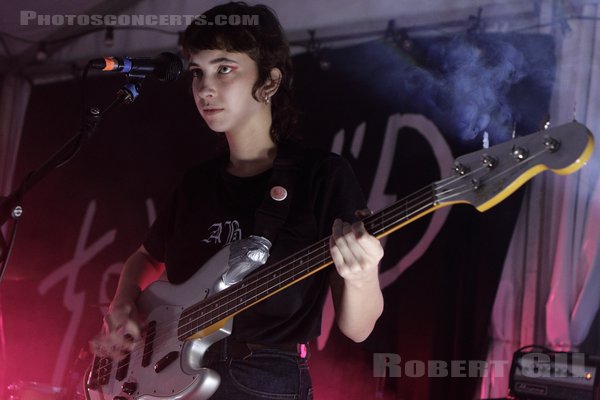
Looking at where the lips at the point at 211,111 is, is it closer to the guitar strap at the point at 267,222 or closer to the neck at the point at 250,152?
the neck at the point at 250,152

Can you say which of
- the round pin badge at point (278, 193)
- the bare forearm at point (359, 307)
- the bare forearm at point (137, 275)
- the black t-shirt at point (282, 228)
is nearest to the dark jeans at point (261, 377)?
the black t-shirt at point (282, 228)

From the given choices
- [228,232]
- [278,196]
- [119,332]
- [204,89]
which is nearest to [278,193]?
[278,196]

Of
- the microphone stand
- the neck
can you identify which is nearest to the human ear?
the neck

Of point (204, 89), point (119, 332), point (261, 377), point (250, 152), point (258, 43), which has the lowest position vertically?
point (261, 377)

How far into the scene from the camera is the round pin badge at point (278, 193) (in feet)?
6.50

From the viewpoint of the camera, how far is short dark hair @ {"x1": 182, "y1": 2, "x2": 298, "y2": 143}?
7.02 ft

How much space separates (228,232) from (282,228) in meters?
0.16

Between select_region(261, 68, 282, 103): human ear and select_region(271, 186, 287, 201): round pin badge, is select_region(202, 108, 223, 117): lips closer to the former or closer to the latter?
select_region(261, 68, 282, 103): human ear

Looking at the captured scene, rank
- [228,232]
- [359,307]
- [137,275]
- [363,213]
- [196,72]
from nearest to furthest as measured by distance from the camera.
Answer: [363,213], [359,307], [228,232], [196,72], [137,275]

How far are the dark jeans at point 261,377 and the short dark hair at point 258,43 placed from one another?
71 cm

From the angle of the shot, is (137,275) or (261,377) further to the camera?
(137,275)

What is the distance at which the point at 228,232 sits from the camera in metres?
2.02

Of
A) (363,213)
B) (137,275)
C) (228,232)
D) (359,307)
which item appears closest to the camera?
(363,213)

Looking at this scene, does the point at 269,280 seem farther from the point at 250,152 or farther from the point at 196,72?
the point at 196,72
